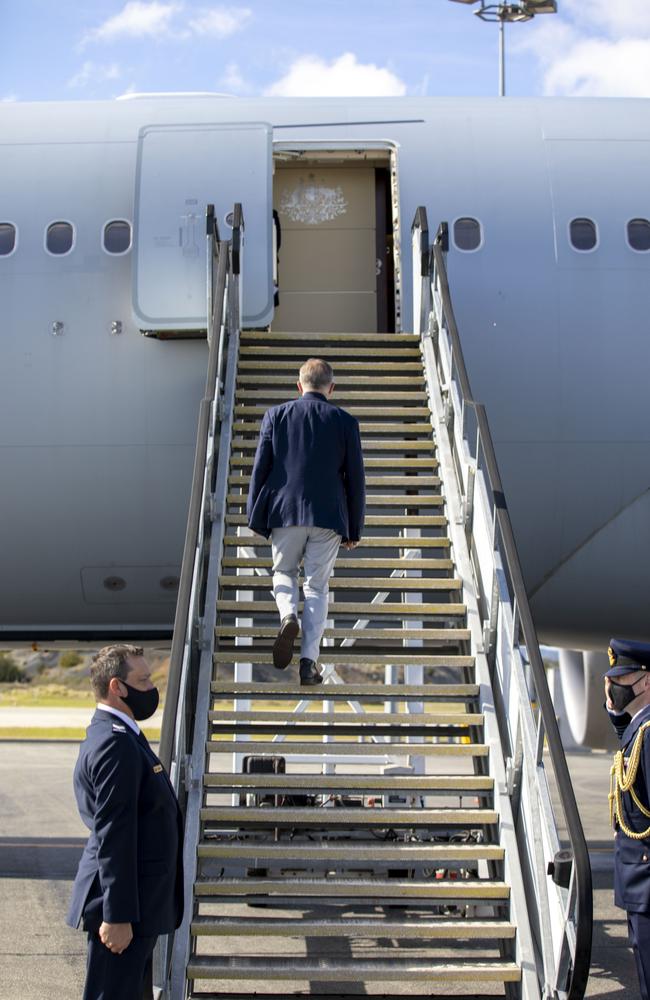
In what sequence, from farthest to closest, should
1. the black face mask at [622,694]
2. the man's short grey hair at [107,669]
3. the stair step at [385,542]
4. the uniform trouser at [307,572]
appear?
the stair step at [385,542]
the uniform trouser at [307,572]
the black face mask at [622,694]
the man's short grey hair at [107,669]

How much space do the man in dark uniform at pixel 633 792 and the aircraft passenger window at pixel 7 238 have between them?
19.4ft

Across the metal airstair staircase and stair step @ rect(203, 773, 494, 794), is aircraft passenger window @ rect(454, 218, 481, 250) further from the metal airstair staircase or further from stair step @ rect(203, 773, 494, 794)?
stair step @ rect(203, 773, 494, 794)

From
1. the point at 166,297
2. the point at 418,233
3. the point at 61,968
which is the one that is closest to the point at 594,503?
the point at 418,233

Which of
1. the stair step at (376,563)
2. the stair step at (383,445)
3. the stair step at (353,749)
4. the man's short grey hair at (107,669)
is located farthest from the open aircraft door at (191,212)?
the man's short grey hair at (107,669)

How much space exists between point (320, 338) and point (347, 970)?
16.0ft

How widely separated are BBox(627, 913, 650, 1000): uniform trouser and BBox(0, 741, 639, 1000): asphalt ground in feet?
8.47

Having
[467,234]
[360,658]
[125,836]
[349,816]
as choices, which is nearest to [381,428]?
[360,658]

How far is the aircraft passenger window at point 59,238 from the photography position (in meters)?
9.09

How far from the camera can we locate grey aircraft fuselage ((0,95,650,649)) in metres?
8.92

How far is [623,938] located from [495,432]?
12.5ft

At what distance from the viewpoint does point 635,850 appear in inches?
195

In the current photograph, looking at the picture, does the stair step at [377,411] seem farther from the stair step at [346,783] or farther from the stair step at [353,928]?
the stair step at [353,928]

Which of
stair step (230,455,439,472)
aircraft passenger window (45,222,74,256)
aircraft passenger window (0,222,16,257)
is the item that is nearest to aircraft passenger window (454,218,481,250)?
stair step (230,455,439,472)

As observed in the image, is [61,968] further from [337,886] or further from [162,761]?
[162,761]
